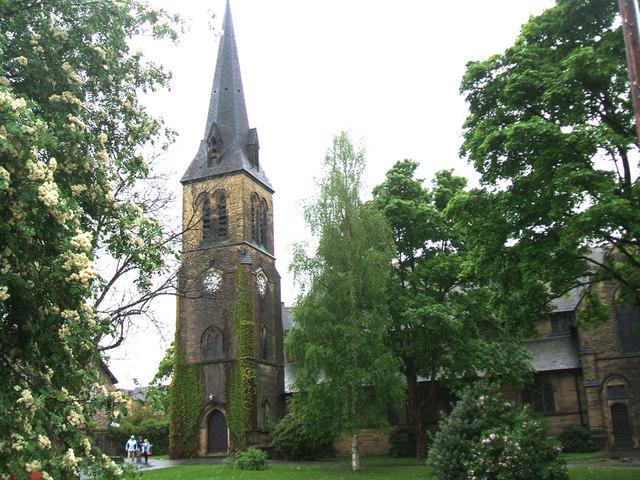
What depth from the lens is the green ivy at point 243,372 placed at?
36.4 meters

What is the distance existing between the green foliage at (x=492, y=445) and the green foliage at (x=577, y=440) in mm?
16671

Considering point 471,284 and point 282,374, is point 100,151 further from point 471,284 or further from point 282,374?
point 282,374

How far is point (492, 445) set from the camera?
16.3m

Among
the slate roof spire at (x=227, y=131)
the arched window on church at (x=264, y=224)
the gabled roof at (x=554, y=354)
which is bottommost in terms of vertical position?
the gabled roof at (x=554, y=354)

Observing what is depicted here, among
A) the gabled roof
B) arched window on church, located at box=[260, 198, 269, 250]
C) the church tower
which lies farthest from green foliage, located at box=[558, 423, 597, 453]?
arched window on church, located at box=[260, 198, 269, 250]

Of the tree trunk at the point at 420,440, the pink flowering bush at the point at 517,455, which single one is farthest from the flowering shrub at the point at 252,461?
the pink flowering bush at the point at 517,455

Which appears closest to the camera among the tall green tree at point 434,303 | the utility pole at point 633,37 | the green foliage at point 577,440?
the utility pole at point 633,37

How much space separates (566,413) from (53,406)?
3354 centimetres

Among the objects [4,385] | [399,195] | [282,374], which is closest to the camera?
[4,385]

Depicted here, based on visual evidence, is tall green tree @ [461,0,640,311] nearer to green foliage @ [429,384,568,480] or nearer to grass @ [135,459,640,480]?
green foliage @ [429,384,568,480]

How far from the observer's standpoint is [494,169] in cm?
1888

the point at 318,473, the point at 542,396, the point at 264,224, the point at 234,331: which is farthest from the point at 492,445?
the point at 264,224

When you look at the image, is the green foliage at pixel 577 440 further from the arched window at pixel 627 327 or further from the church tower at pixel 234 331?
the church tower at pixel 234 331

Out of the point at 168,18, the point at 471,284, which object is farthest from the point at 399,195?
the point at 168,18
